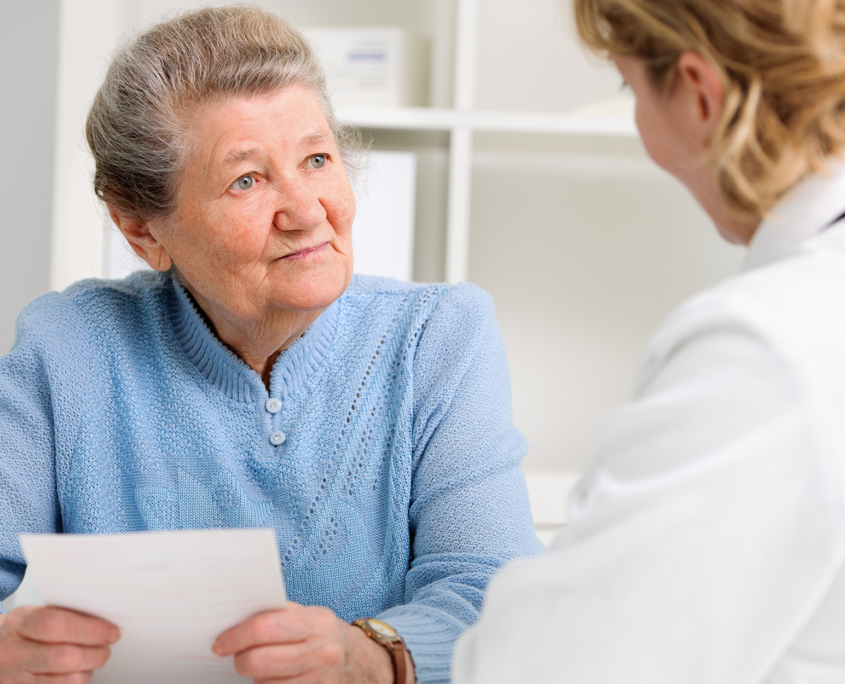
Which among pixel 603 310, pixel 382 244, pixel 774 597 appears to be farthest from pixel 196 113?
pixel 603 310

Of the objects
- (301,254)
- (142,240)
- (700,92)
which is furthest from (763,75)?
(142,240)

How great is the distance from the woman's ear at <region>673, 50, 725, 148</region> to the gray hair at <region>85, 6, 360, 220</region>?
2.32 feet

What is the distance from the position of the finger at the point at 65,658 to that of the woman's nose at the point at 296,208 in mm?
605

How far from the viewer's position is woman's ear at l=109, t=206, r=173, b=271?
1282mm

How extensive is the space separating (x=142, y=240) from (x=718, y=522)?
3.46 ft

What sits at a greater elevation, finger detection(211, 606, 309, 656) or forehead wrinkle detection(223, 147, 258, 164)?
forehead wrinkle detection(223, 147, 258, 164)

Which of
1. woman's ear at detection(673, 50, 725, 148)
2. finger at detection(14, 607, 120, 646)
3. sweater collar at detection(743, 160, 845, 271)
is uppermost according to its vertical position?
woman's ear at detection(673, 50, 725, 148)

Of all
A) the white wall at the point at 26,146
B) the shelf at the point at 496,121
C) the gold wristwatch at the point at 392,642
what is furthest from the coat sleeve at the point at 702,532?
the white wall at the point at 26,146

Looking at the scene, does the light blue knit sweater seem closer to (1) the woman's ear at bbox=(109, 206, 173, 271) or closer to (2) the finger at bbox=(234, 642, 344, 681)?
(1) the woman's ear at bbox=(109, 206, 173, 271)

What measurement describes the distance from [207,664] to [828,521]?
599 millimetres

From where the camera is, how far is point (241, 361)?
1.25m

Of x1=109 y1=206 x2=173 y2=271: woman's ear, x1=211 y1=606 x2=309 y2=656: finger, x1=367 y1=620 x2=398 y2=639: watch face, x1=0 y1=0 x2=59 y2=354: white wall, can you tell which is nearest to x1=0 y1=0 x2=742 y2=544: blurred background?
x1=0 y1=0 x2=59 y2=354: white wall

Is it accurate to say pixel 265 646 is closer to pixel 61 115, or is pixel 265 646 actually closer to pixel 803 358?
pixel 803 358

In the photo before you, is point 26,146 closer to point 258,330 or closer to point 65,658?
point 258,330
